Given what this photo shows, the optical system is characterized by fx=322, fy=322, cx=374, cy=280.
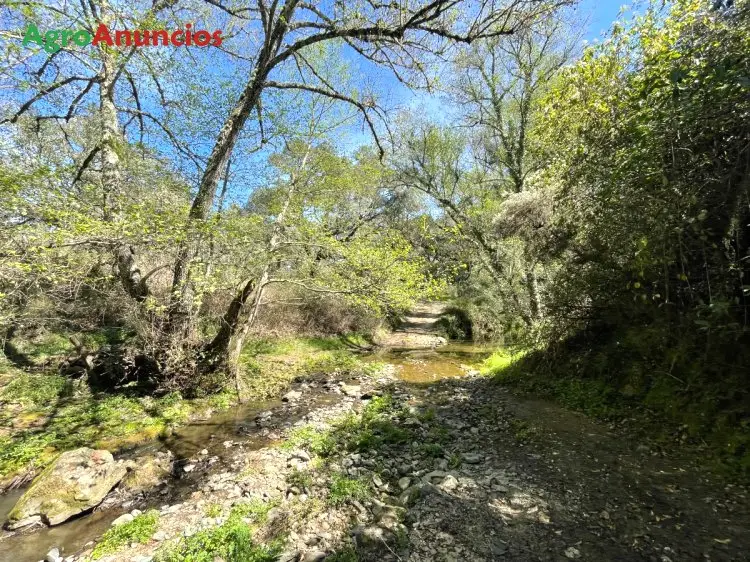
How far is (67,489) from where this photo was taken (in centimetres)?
468

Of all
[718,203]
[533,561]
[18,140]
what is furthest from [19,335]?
[718,203]

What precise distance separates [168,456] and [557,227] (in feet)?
31.0

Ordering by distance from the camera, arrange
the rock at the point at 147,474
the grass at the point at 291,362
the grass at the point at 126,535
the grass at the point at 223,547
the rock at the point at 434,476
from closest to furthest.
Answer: the grass at the point at 223,547 < the grass at the point at 126,535 < the rock at the point at 434,476 < the rock at the point at 147,474 < the grass at the point at 291,362

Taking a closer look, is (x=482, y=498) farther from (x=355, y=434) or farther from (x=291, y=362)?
(x=291, y=362)

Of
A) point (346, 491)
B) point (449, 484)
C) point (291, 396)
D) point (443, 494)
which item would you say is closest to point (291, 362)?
point (291, 396)

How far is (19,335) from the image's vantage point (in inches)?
392

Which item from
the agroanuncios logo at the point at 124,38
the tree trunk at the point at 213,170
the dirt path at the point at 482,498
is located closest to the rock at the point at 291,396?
the dirt path at the point at 482,498

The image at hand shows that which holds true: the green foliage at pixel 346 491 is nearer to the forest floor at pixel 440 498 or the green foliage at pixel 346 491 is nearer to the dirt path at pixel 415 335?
the forest floor at pixel 440 498

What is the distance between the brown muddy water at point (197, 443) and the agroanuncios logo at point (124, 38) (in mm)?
7355

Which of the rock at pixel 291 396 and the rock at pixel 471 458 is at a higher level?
the rock at pixel 471 458

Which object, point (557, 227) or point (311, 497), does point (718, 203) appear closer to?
point (557, 227)

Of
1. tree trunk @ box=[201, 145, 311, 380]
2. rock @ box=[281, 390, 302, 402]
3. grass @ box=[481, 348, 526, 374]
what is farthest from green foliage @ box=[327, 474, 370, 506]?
grass @ box=[481, 348, 526, 374]

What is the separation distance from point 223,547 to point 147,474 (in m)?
2.67

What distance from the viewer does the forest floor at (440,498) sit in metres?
3.46
